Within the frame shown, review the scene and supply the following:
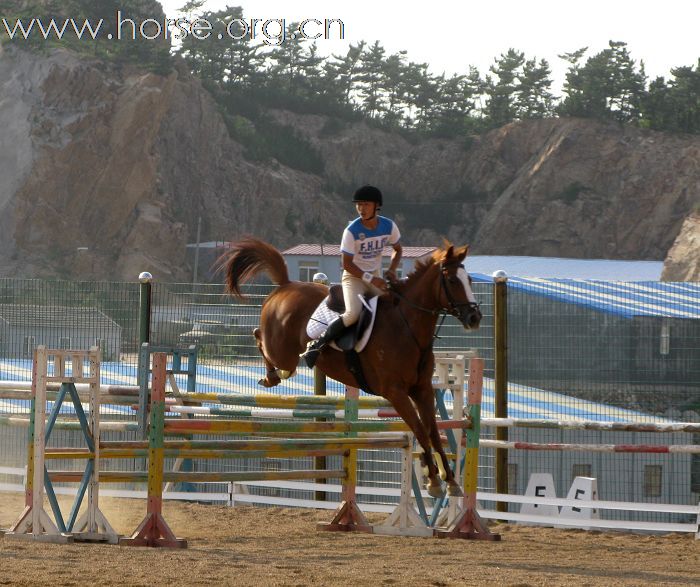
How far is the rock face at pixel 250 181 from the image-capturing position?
198 ft

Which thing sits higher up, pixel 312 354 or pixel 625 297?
pixel 625 297

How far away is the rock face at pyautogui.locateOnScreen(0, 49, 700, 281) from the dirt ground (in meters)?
49.1

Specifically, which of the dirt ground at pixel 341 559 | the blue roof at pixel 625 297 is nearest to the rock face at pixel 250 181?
the blue roof at pixel 625 297

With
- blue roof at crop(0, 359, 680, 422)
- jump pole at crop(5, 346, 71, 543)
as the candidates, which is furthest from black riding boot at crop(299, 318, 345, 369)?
blue roof at crop(0, 359, 680, 422)

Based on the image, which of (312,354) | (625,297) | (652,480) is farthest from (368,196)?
(652,480)

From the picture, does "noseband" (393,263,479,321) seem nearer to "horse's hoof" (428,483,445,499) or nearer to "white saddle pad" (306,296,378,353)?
"white saddle pad" (306,296,378,353)

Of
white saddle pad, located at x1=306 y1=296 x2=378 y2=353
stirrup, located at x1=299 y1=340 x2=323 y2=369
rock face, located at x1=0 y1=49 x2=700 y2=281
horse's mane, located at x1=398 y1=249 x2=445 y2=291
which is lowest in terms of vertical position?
stirrup, located at x1=299 y1=340 x2=323 y2=369

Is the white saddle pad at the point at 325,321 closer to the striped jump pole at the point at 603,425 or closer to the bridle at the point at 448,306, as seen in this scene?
the bridle at the point at 448,306

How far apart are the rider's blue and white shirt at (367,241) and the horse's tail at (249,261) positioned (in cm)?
149

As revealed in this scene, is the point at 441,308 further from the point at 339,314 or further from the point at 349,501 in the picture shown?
the point at 349,501

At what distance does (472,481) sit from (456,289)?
6.89 feet

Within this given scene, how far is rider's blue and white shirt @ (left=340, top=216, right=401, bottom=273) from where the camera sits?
29.0ft

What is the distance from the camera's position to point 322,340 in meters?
9.02

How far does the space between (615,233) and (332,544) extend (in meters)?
71.5
